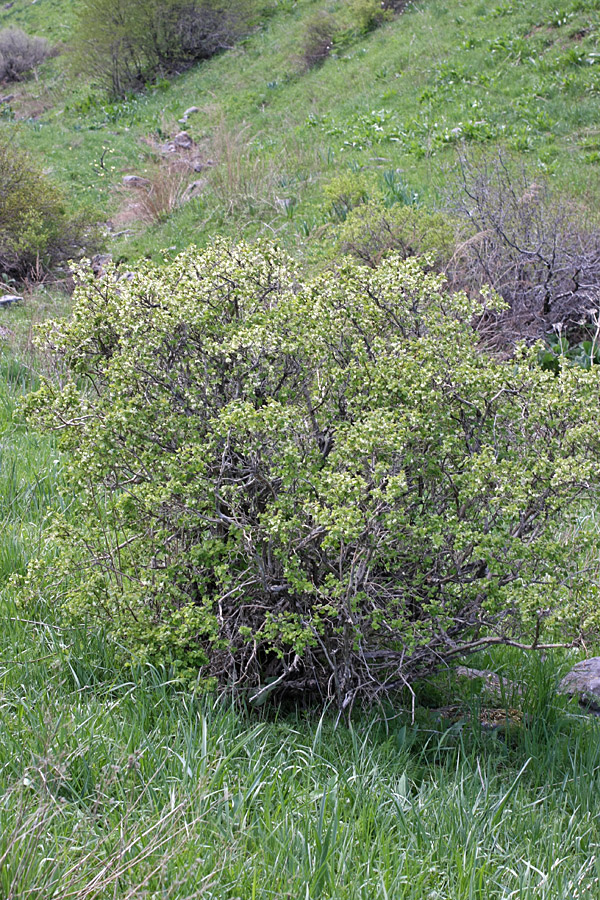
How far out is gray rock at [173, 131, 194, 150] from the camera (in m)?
17.0

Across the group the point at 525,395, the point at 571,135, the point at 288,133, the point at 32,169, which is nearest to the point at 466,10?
the point at 288,133

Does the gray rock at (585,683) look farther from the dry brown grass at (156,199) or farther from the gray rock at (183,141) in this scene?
the gray rock at (183,141)

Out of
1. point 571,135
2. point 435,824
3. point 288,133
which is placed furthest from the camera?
point 288,133

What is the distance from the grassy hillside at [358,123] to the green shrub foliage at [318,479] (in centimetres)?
622

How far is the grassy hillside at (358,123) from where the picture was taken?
451 inches

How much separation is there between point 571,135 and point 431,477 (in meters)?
10.3

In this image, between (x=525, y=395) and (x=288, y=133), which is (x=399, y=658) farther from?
(x=288, y=133)

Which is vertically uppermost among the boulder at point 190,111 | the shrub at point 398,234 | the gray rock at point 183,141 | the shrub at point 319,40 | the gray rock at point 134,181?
the shrub at point 319,40

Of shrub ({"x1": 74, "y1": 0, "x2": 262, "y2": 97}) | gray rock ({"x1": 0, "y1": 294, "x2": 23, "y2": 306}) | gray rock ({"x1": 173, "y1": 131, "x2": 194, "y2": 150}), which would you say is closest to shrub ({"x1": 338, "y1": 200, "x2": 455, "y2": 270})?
gray rock ({"x1": 0, "y1": 294, "x2": 23, "y2": 306})

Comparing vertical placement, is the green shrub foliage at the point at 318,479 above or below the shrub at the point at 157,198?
above

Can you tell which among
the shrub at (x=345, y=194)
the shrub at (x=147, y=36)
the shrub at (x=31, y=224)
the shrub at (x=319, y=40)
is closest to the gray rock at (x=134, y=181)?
the shrub at (x=31, y=224)

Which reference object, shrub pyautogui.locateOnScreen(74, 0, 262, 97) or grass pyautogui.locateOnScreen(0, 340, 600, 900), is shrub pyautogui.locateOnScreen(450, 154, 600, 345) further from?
shrub pyautogui.locateOnScreen(74, 0, 262, 97)

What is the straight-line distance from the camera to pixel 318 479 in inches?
113

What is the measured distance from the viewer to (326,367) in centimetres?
319
